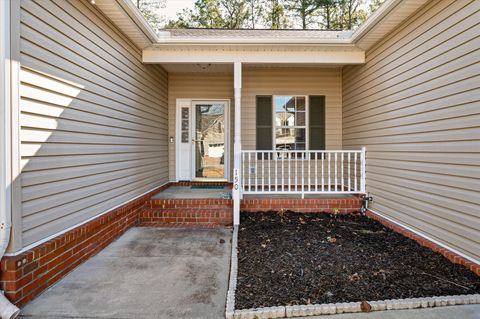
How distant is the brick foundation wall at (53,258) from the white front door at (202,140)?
2759mm

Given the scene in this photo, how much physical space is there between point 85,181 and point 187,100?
3793 mm

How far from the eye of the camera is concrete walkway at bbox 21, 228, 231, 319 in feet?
7.31

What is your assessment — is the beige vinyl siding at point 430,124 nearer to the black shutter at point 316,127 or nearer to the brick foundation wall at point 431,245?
the brick foundation wall at point 431,245

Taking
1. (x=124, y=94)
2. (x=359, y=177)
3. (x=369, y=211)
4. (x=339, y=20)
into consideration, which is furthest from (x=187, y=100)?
(x=339, y=20)

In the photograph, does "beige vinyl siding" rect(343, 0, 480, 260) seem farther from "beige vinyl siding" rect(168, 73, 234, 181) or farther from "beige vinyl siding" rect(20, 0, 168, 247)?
"beige vinyl siding" rect(20, 0, 168, 247)

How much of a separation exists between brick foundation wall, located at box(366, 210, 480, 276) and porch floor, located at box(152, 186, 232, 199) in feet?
8.51

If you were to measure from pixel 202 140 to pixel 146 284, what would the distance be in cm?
431

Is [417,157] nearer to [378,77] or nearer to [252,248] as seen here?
[378,77]

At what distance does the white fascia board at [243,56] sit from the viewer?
4832 millimetres

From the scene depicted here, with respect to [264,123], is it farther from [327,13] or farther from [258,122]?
[327,13]

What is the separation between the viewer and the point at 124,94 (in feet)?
13.8

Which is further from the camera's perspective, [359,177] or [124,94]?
[359,177]

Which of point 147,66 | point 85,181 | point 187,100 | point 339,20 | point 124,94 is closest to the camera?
point 85,181

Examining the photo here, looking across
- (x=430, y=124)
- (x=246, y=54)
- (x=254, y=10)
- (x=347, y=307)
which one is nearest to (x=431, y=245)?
(x=430, y=124)
